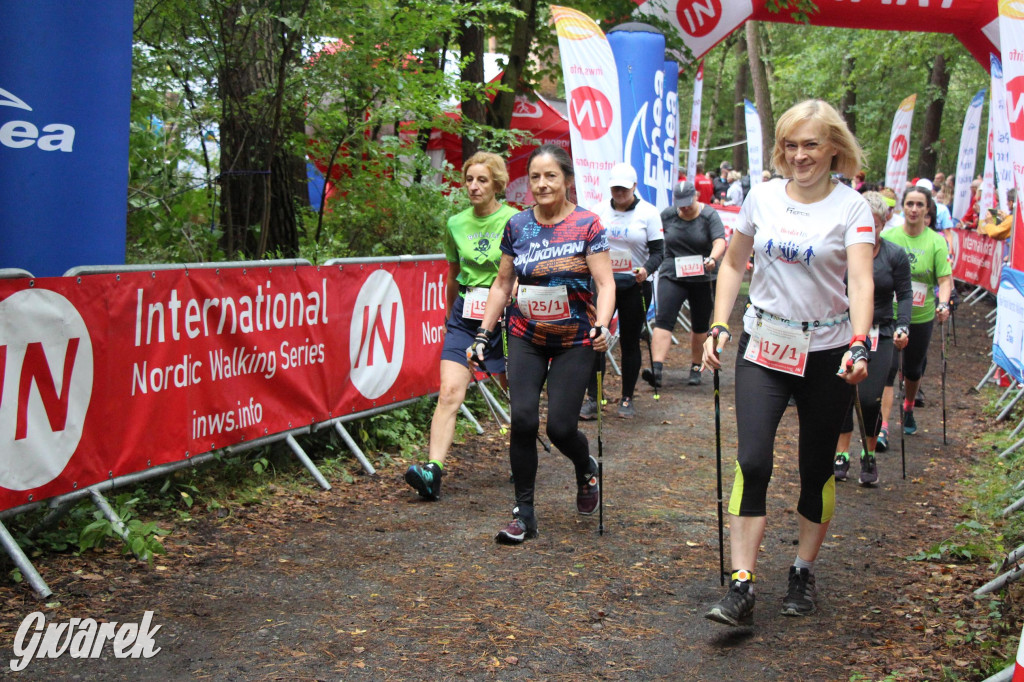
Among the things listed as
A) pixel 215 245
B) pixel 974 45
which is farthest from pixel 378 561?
pixel 974 45

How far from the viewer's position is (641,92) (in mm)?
12359

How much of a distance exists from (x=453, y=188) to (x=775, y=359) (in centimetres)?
702

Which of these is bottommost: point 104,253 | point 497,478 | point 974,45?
point 497,478

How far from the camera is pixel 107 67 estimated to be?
17.6ft

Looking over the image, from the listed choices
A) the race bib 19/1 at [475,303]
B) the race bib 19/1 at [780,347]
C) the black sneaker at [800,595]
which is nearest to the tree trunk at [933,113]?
the race bib 19/1 at [475,303]

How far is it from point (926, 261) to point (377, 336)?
4.61 meters

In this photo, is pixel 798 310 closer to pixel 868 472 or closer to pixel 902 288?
pixel 902 288

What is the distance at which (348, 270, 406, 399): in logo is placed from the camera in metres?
7.38

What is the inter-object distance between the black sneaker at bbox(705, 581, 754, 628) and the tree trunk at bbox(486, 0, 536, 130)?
10466mm

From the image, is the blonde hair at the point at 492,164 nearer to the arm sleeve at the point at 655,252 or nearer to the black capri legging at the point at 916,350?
the arm sleeve at the point at 655,252

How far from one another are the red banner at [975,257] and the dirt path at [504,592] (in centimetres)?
1196

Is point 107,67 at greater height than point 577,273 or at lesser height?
greater

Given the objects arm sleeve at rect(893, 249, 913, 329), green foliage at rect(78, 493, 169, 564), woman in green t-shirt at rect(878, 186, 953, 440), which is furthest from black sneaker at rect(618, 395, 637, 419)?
green foliage at rect(78, 493, 169, 564)

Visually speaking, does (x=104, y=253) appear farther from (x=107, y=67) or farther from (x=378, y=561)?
(x=378, y=561)
